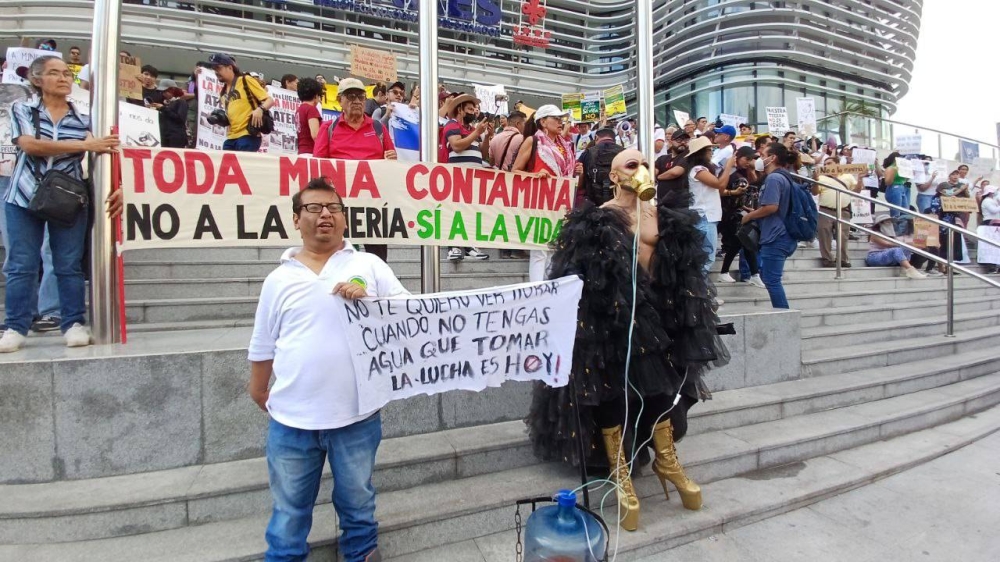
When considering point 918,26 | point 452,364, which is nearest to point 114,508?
point 452,364

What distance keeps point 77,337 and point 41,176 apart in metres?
1.02

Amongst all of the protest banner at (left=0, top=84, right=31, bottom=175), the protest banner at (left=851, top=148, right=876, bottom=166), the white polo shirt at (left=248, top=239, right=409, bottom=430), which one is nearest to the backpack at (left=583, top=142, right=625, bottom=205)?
the white polo shirt at (left=248, top=239, right=409, bottom=430)

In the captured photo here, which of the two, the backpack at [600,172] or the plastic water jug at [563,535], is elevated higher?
the backpack at [600,172]

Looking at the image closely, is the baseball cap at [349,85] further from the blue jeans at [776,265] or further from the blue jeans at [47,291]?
the blue jeans at [776,265]

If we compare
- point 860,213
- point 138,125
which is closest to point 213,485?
point 138,125

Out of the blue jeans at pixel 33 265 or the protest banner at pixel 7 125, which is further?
the protest banner at pixel 7 125

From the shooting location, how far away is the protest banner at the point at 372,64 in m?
7.18

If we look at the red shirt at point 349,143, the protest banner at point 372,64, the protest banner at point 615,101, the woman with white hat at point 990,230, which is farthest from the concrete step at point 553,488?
the woman with white hat at point 990,230

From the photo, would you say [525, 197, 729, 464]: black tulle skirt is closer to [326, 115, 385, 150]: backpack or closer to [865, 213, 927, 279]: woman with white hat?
[326, 115, 385, 150]: backpack

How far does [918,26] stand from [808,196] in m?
29.2

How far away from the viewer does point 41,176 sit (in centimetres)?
328

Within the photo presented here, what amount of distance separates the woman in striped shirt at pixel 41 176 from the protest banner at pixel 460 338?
2040 millimetres

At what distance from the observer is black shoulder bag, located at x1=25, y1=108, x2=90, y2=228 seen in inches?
126

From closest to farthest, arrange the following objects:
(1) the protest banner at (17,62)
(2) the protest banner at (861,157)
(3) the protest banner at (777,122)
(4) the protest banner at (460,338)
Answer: (4) the protest banner at (460,338), (1) the protest banner at (17,62), (3) the protest banner at (777,122), (2) the protest banner at (861,157)
